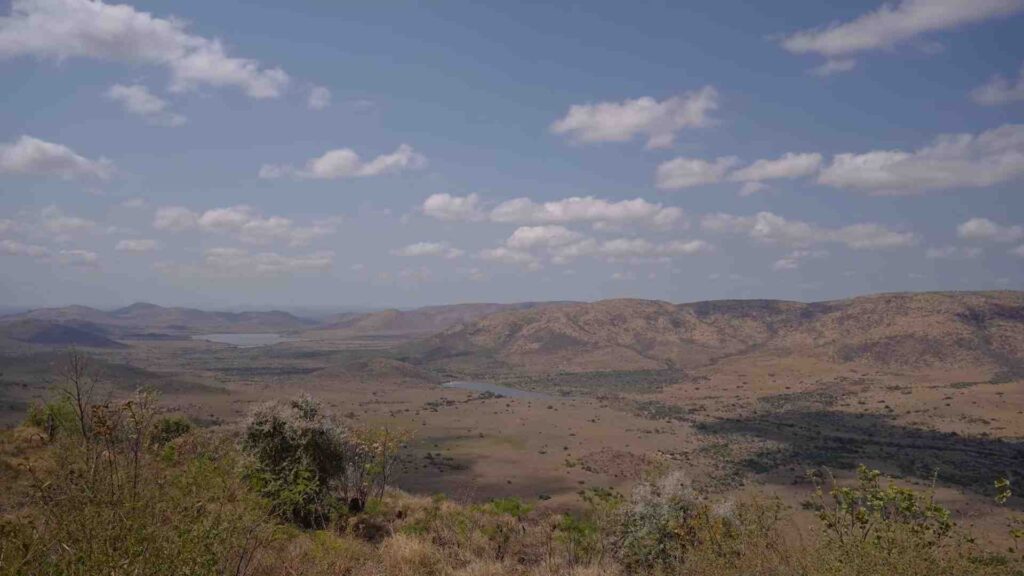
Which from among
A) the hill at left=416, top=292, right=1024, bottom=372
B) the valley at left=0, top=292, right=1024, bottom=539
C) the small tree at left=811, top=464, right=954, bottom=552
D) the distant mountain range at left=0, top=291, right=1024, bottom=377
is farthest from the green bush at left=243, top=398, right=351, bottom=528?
the distant mountain range at left=0, top=291, right=1024, bottom=377

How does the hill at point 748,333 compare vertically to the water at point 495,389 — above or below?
above

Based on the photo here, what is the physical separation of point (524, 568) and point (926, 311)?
119517 millimetres

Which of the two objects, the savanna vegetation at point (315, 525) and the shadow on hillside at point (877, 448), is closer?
the savanna vegetation at point (315, 525)

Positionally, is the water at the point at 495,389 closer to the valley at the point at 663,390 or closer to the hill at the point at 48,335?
the valley at the point at 663,390

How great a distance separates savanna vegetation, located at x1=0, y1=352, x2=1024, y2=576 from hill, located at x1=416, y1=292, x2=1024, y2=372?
97568 millimetres

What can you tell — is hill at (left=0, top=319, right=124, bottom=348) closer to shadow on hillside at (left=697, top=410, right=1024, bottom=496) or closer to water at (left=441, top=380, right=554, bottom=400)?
water at (left=441, top=380, right=554, bottom=400)

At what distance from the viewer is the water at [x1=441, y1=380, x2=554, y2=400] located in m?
82.4

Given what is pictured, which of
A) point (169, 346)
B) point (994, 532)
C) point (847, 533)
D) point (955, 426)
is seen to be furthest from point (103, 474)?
point (169, 346)

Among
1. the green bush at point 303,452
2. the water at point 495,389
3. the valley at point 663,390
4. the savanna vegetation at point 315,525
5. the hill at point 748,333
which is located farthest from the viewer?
the hill at point 748,333

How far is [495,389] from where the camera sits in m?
91.9

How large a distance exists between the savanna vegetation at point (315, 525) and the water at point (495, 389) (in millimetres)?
67208

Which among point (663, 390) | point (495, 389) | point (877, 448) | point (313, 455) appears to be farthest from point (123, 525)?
point (495, 389)

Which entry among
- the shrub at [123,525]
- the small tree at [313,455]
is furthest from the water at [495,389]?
the shrub at [123,525]

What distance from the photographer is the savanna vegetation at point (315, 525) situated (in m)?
4.67
